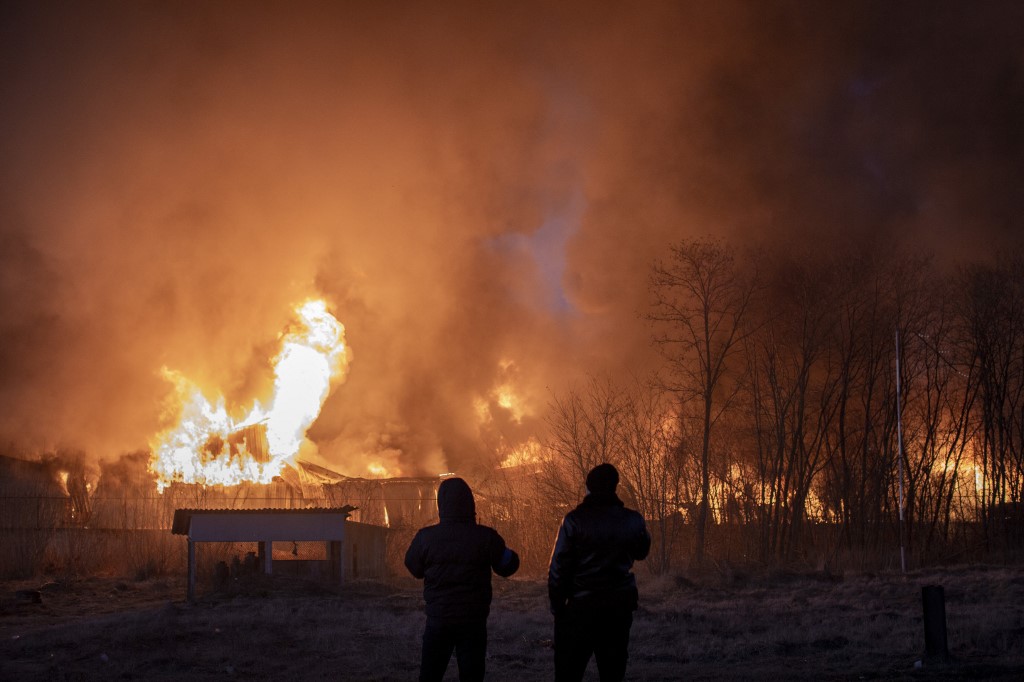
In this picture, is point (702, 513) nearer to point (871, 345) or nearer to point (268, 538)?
point (871, 345)

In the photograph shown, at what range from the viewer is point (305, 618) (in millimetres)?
19812

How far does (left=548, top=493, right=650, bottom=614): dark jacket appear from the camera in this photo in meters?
7.21

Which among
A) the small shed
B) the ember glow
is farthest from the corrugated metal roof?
the ember glow

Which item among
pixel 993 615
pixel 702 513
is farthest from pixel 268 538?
pixel 993 615

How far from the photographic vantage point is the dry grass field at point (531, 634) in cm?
1361

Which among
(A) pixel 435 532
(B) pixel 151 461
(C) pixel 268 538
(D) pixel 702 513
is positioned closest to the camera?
(A) pixel 435 532


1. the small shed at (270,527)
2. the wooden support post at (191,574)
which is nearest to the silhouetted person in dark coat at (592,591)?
the wooden support post at (191,574)

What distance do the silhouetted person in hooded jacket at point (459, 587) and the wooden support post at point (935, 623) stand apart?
7.62 meters

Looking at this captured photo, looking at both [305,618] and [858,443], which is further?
[858,443]

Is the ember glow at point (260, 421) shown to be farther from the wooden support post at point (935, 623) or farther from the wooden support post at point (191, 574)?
the wooden support post at point (935, 623)

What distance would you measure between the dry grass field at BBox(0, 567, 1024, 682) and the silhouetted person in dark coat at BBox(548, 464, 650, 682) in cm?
599

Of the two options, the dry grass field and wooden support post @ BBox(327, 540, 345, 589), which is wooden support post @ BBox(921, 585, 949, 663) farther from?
wooden support post @ BBox(327, 540, 345, 589)

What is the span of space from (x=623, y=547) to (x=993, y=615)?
12524 mm

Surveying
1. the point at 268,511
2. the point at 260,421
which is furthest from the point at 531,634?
the point at 260,421
